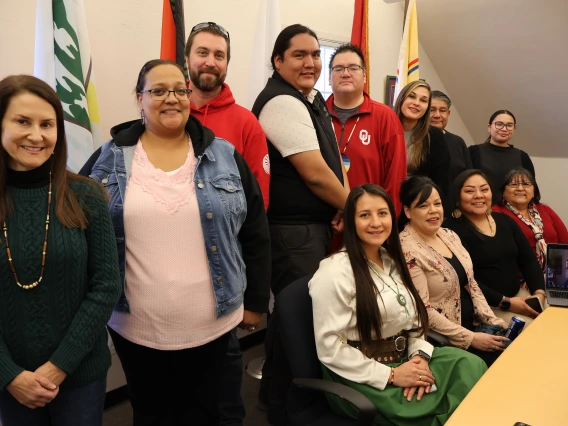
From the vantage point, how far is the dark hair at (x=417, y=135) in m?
2.98

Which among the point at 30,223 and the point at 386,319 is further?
the point at 386,319

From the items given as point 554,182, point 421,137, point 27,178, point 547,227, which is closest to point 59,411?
point 27,178

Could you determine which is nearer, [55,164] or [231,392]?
[55,164]

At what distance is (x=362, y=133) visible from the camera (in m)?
2.53

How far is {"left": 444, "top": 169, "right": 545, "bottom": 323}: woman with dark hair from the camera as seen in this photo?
2.67 meters

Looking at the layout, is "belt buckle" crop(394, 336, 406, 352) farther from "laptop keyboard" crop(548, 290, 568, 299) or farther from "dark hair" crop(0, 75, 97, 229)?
"dark hair" crop(0, 75, 97, 229)

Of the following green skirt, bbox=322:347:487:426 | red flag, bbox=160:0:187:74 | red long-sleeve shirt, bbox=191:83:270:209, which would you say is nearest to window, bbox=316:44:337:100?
red flag, bbox=160:0:187:74

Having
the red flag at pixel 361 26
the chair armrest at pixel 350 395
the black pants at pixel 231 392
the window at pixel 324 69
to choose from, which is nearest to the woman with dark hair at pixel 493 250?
the black pants at pixel 231 392

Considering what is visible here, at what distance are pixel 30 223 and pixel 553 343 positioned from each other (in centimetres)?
165

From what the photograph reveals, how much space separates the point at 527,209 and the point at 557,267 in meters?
1.19

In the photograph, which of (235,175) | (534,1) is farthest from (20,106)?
(534,1)

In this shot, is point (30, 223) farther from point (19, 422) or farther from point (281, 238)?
point (281, 238)

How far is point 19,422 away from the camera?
1402 millimetres

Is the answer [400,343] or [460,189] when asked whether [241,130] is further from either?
[460,189]
